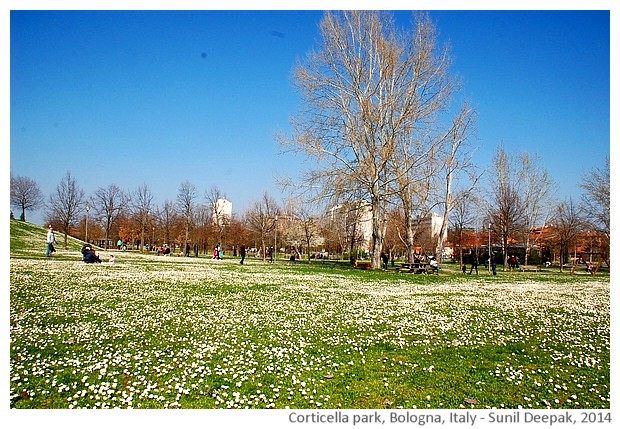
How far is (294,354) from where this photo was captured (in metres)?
7.58

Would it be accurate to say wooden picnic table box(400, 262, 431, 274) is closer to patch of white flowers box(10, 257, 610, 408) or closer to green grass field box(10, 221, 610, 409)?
patch of white flowers box(10, 257, 610, 408)

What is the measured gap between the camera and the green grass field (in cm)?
575

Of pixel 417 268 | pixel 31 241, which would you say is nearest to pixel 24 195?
pixel 31 241

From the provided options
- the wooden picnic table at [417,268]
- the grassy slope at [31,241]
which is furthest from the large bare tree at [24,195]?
the wooden picnic table at [417,268]

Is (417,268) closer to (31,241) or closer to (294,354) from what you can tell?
(294,354)

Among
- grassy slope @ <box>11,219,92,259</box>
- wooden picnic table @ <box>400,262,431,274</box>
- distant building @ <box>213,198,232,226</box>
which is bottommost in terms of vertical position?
wooden picnic table @ <box>400,262,431,274</box>

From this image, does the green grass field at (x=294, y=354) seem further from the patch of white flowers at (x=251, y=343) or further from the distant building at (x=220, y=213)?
the distant building at (x=220, y=213)

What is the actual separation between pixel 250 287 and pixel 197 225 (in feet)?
220

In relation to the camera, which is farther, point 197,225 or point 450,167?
point 197,225

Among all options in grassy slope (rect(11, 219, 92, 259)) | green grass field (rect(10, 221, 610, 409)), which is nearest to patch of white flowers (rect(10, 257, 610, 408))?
green grass field (rect(10, 221, 610, 409))

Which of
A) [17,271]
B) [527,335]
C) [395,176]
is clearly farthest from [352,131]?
[527,335]

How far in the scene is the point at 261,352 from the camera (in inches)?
301

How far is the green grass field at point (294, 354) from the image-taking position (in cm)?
575
